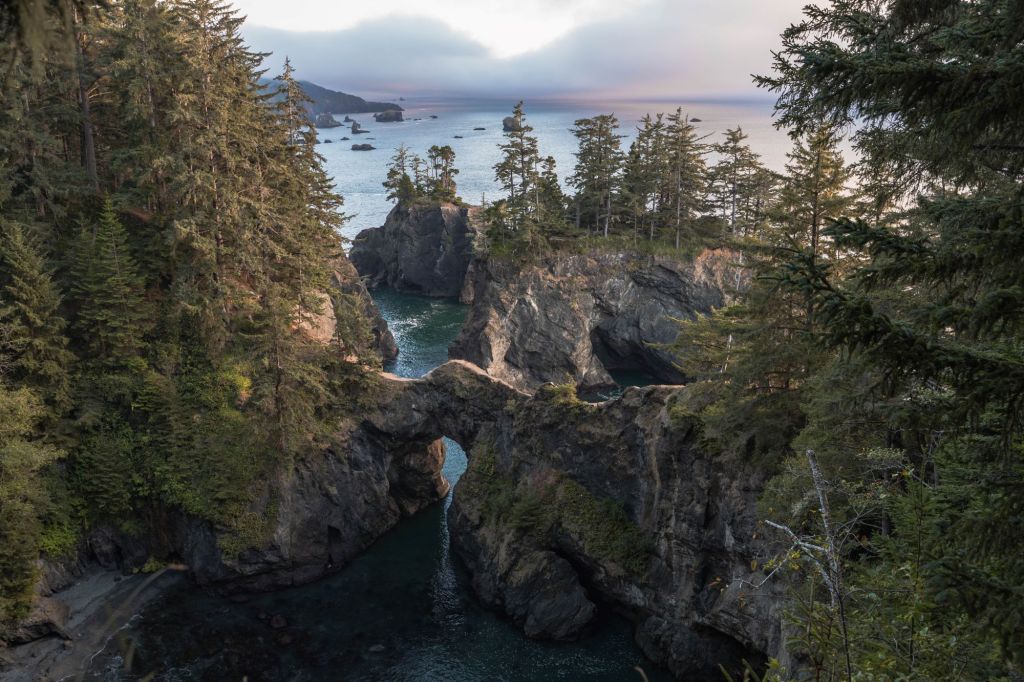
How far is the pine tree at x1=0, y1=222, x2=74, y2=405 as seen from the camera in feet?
99.8

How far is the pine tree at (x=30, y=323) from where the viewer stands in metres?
30.4

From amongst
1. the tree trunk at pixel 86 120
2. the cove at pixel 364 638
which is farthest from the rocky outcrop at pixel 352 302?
the cove at pixel 364 638

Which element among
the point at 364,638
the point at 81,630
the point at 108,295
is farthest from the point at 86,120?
the point at 364,638

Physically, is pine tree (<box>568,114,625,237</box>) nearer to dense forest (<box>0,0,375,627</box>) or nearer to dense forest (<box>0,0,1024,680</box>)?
dense forest (<box>0,0,1024,680</box>)

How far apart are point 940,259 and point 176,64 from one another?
125 ft

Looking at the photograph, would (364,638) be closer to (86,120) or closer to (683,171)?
(86,120)

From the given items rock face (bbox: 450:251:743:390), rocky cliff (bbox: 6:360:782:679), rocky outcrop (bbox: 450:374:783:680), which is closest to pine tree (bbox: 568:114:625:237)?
rock face (bbox: 450:251:743:390)

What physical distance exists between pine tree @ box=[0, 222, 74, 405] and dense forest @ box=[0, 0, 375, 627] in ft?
0.30

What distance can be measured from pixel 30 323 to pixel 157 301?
6.40 m

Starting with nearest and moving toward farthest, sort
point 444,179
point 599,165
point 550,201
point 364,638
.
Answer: point 364,638 → point 599,165 → point 550,201 → point 444,179

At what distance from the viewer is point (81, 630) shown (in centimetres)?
2955

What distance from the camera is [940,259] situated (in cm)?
633

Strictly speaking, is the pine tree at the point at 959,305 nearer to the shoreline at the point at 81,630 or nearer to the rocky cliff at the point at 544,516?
the rocky cliff at the point at 544,516

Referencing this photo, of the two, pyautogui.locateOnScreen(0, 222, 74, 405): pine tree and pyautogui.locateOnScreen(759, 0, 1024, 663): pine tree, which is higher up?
pyautogui.locateOnScreen(759, 0, 1024, 663): pine tree
